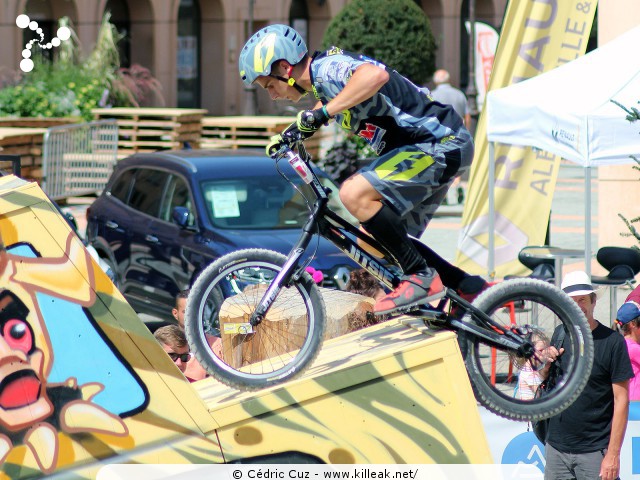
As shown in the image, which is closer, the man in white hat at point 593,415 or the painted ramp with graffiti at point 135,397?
the painted ramp with graffiti at point 135,397

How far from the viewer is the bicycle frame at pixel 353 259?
5.17 metres

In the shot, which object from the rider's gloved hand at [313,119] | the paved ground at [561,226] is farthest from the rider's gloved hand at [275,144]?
the paved ground at [561,226]

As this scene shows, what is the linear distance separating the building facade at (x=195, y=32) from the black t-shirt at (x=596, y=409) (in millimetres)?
23987

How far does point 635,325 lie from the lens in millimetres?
7309

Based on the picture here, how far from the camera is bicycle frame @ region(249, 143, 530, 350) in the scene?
17.0 ft

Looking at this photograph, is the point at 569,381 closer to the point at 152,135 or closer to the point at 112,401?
the point at 112,401

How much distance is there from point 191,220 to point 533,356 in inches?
232

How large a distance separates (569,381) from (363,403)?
146cm

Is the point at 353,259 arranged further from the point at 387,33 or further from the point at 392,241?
the point at 387,33

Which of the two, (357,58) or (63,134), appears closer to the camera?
(357,58)

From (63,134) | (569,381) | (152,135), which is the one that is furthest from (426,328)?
(152,135)

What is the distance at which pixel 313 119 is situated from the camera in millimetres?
4992

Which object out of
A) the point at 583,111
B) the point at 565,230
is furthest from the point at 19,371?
the point at 565,230

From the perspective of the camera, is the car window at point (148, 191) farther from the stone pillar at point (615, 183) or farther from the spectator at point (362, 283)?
the stone pillar at point (615, 183)
